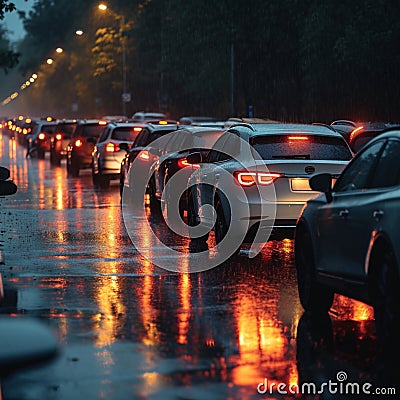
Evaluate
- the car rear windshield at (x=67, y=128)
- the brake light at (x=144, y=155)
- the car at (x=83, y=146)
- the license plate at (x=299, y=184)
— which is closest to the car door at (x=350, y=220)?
the license plate at (x=299, y=184)

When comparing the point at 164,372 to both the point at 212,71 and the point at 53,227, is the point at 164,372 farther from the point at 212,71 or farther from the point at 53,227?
the point at 212,71

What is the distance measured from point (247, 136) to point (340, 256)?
5708mm

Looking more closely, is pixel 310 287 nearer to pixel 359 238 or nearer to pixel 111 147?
pixel 359 238

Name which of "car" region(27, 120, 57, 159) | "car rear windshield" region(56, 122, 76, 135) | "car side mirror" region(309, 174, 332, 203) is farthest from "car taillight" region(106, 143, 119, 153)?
"car" region(27, 120, 57, 159)

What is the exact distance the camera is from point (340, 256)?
9.70 m

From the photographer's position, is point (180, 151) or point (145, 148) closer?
point (180, 151)

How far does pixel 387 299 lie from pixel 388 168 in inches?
40.5

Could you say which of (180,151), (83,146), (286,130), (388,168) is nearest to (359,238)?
(388,168)

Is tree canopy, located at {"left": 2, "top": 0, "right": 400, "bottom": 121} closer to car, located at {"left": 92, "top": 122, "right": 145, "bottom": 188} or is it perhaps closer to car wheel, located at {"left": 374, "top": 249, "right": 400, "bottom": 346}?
car, located at {"left": 92, "top": 122, "right": 145, "bottom": 188}

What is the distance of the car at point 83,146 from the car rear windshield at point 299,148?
23.6 m

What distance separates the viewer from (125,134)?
105 feet

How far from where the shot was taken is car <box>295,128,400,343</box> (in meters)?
8.51

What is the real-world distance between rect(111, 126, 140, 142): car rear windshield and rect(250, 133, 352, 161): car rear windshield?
55.8 ft

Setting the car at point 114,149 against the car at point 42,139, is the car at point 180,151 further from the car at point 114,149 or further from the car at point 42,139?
the car at point 42,139
